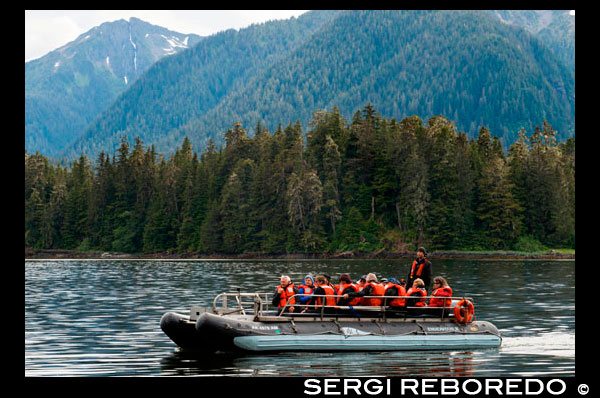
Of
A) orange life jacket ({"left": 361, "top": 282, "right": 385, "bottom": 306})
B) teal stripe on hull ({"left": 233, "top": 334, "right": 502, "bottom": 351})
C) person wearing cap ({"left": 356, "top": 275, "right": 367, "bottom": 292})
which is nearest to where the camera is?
teal stripe on hull ({"left": 233, "top": 334, "right": 502, "bottom": 351})

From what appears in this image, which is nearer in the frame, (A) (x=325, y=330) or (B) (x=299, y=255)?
(A) (x=325, y=330)

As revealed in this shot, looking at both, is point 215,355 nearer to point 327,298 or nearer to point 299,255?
point 327,298

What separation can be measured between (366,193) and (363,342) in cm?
9348

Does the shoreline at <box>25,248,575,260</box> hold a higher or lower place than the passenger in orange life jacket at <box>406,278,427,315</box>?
lower

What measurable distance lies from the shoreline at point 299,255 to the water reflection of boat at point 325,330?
7809 centimetres

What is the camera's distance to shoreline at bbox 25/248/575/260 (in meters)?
105

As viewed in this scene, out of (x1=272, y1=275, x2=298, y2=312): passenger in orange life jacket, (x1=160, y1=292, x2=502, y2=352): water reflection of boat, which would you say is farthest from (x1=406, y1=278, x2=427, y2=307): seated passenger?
(x1=272, y1=275, x2=298, y2=312): passenger in orange life jacket

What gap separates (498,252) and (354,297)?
84.2 m

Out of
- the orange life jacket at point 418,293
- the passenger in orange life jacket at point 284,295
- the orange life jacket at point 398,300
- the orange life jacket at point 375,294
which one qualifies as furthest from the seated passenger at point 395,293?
the passenger in orange life jacket at point 284,295

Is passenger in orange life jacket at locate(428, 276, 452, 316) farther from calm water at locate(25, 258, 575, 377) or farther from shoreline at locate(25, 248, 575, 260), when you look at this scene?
shoreline at locate(25, 248, 575, 260)

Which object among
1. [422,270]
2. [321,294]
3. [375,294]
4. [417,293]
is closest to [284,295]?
[321,294]

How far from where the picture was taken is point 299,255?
11569cm

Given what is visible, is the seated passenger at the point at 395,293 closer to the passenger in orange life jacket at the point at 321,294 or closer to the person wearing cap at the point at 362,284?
the person wearing cap at the point at 362,284
